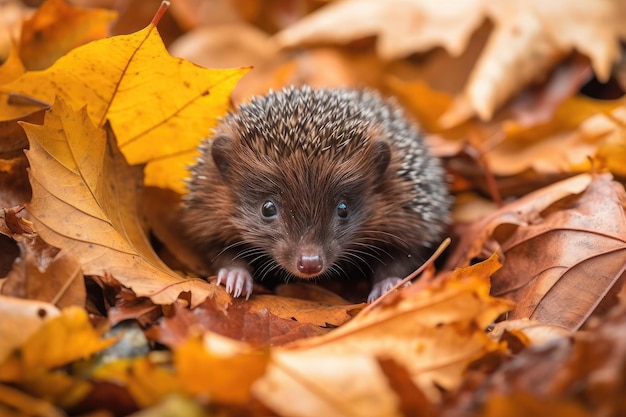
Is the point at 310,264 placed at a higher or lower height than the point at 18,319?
lower

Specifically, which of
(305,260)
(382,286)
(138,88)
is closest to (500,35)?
(382,286)

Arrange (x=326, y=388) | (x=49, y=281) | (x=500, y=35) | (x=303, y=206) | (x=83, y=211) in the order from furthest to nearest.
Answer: (x=500, y=35), (x=303, y=206), (x=83, y=211), (x=49, y=281), (x=326, y=388)

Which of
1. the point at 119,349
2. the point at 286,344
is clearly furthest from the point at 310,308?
the point at 119,349

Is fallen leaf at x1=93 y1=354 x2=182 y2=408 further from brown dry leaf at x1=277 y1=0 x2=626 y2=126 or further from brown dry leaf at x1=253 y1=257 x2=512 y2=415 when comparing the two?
brown dry leaf at x1=277 y1=0 x2=626 y2=126

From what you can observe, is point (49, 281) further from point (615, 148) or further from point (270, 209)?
point (615, 148)

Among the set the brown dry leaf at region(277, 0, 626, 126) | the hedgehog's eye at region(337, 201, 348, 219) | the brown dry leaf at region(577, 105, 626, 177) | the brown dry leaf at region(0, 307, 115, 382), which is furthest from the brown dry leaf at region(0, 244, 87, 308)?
the brown dry leaf at region(277, 0, 626, 126)

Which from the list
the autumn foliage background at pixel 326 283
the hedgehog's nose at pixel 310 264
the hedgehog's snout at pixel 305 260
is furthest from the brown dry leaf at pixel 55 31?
the hedgehog's nose at pixel 310 264

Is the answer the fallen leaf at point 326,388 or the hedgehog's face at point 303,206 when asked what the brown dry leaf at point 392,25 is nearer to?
the hedgehog's face at point 303,206

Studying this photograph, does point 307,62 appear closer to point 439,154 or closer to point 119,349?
point 439,154
